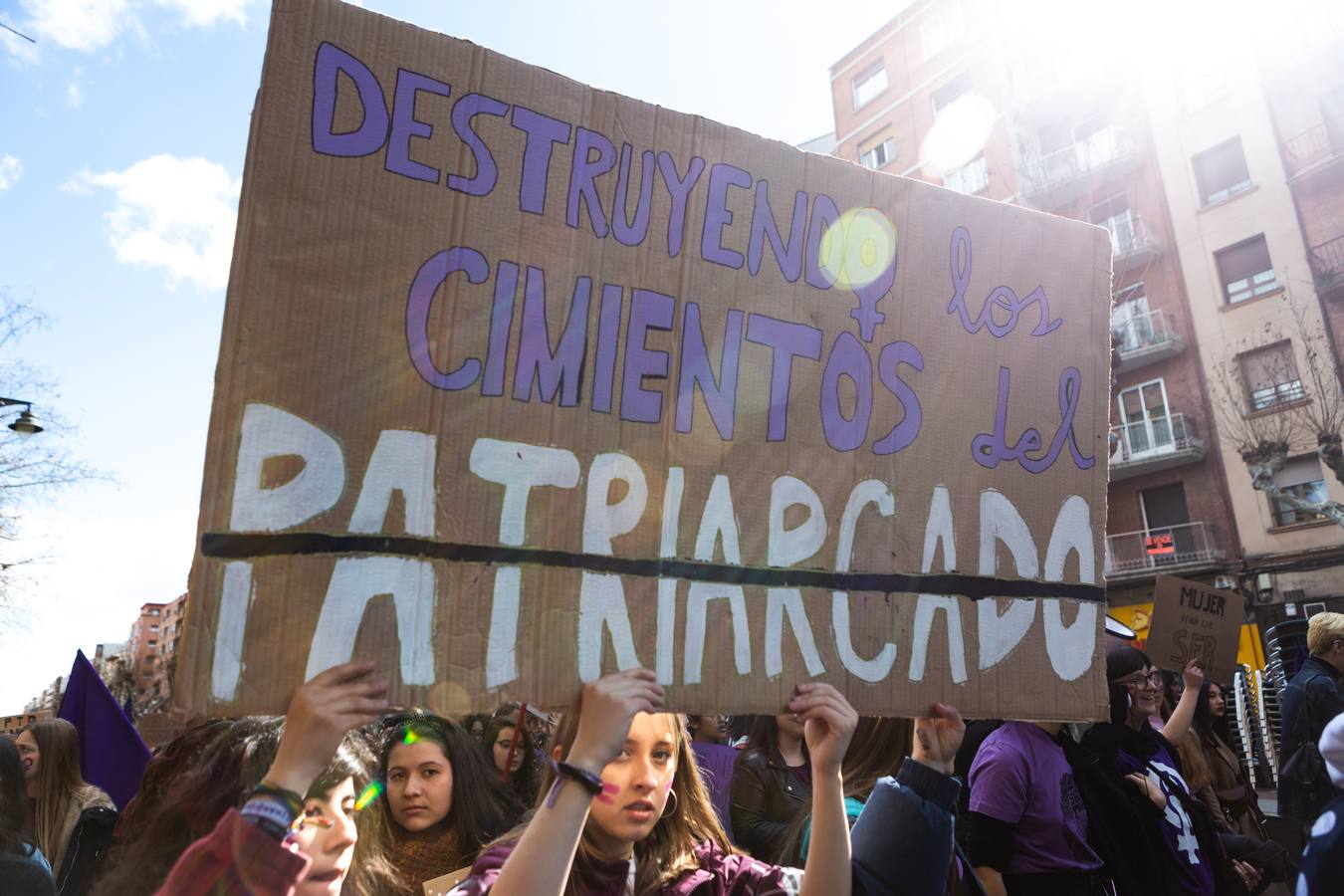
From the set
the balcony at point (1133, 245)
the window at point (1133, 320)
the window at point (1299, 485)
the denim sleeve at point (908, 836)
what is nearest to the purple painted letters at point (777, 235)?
the denim sleeve at point (908, 836)

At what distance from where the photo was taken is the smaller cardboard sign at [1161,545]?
1945cm

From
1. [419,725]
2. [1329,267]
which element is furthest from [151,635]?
[419,725]

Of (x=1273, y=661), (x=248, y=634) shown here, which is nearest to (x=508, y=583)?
(x=248, y=634)

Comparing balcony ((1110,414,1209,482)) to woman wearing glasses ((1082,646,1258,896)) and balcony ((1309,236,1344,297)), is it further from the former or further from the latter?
woman wearing glasses ((1082,646,1258,896))

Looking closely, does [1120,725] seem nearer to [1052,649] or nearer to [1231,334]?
[1052,649]

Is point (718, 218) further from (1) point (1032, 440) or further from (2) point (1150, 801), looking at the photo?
(2) point (1150, 801)

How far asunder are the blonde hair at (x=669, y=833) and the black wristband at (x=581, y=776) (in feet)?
0.83

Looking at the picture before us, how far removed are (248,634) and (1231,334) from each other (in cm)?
2134

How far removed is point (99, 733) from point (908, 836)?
373cm

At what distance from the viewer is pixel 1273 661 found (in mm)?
9141

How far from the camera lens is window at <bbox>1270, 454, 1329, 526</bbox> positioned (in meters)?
17.5

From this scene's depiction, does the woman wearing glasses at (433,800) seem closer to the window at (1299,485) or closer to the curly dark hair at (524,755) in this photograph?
the curly dark hair at (524,755)

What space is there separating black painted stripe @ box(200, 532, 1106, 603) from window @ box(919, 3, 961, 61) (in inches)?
1038

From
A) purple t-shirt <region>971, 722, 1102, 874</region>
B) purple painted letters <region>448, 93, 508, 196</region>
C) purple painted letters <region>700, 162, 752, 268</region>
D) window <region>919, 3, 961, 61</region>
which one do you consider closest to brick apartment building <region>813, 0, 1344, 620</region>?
window <region>919, 3, 961, 61</region>
